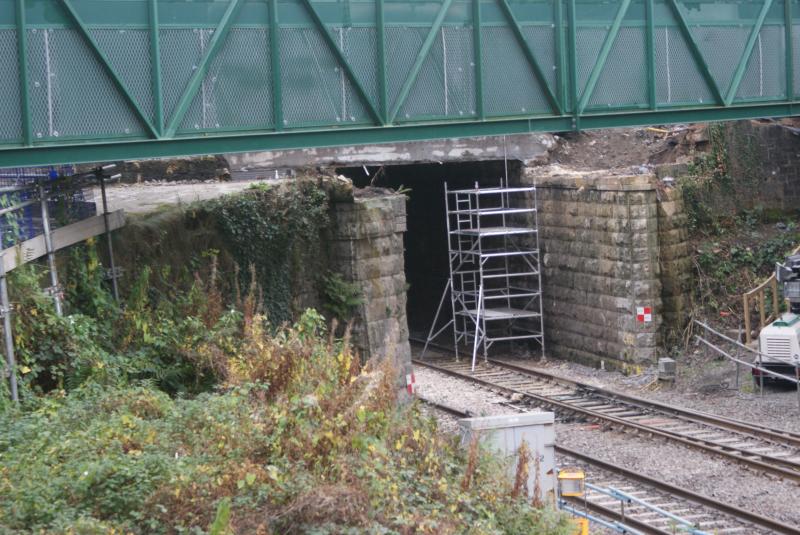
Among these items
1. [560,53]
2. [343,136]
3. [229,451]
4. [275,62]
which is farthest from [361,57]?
[229,451]

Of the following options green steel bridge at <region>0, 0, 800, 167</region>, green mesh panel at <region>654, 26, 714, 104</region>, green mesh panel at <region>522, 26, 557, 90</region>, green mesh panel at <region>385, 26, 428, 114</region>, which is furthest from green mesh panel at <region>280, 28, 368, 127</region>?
green mesh panel at <region>654, 26, 714, 104</region>

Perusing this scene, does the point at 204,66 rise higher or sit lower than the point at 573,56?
lower

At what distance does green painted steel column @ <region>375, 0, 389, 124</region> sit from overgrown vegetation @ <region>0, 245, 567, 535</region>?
3.77 meters

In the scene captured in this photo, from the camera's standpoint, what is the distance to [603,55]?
17.0 meters

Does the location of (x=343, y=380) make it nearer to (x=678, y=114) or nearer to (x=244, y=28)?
(x=244, y=28)

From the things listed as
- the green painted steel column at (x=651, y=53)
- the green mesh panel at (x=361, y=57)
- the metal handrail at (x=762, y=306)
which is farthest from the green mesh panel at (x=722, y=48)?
the green mesh panel at (x=361, y=57)

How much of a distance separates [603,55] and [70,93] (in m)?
8.65

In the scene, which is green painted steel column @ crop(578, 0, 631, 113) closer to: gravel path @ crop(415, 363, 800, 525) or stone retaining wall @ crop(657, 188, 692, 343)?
gravel path @ crop(415, 363, 800, 525)

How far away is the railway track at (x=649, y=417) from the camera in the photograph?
1581 cm

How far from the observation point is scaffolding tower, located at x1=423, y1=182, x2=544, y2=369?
25.6m

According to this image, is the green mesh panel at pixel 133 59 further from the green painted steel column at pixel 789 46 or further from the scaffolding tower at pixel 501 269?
the scaffolding tower at pixel 501 269

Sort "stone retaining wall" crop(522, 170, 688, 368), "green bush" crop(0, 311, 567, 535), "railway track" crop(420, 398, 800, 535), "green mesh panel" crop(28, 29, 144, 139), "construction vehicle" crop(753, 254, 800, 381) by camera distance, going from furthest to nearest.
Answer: "stone retaining wall" crop(522, 170, 688, 368)
"construction vehicle" crop(753, 254, 800, 381)
"green mesh panel" crop(28, 29, 144, 139)
"railway track" crop(420, 398, 800, 535)
"green bush" crop(0, 311, 567, 535)

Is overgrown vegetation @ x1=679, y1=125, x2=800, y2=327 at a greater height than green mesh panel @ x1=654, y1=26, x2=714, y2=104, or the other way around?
green mesh panel @ x1=654, y1=26, x2=714, y2=104

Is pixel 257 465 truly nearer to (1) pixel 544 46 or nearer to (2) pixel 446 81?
(2) pixel 446 81
